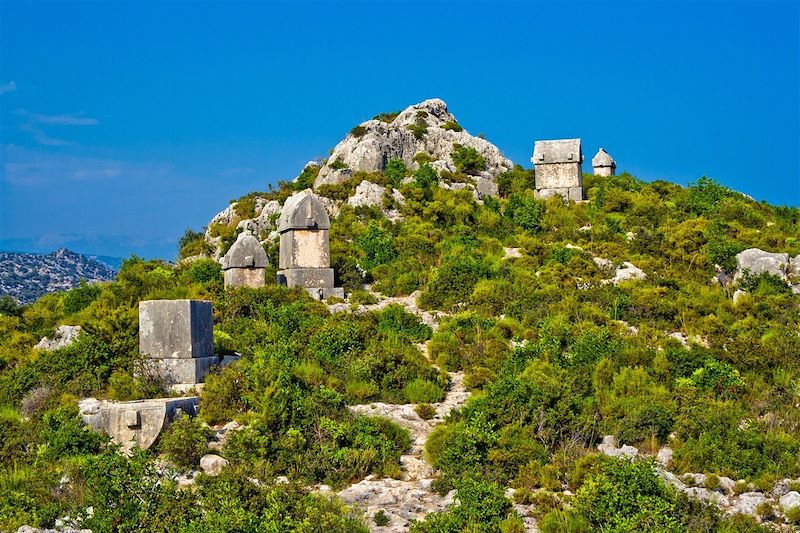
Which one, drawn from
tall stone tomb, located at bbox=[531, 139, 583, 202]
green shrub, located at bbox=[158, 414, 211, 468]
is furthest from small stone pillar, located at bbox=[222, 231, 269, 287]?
tall stone tomb, located at bbox=[531, 139, 583, 202]

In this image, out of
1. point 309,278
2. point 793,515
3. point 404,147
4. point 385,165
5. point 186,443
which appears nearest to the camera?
point 793,515

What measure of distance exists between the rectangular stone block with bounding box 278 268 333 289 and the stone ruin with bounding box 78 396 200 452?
9480 millimetres

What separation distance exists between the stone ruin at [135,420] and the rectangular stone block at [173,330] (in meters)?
2.32

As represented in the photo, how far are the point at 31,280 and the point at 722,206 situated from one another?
223 ft

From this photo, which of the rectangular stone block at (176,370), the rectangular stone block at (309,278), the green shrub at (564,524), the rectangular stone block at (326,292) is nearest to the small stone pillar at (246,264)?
the rectangular stone block at (309,278)

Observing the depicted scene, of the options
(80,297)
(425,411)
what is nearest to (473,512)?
(425,411)

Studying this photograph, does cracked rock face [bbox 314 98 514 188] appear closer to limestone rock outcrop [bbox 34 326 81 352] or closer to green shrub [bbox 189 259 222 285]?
green shrub [bbox 189 259 222 285]

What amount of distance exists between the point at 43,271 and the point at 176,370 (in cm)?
7827

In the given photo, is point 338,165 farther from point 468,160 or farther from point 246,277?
point 246,277

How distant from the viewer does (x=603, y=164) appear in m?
38.2

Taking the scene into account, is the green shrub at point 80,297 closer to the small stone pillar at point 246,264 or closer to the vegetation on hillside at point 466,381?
the vegetation on hillside at point 466,381

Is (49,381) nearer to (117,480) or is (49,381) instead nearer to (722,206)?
(117,480)

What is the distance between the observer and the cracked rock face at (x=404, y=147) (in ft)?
117

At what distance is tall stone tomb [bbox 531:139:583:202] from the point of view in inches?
1275
